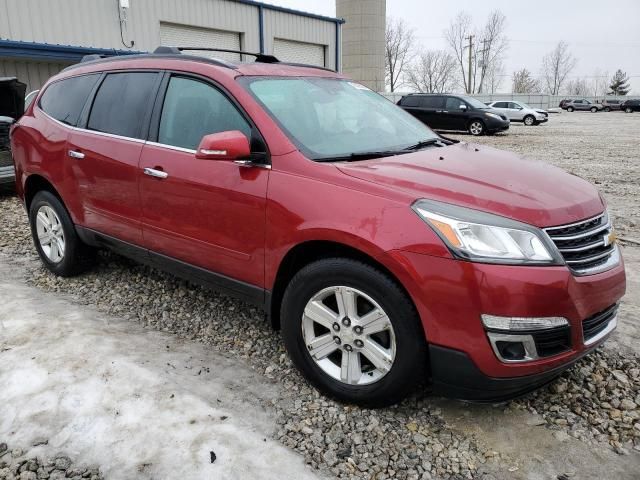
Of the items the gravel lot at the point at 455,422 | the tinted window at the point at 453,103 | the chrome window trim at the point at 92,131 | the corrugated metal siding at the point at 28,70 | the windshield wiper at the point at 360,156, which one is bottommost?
the gravel lot at the point at 455,422

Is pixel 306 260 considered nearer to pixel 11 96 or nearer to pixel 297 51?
pixel 11 96

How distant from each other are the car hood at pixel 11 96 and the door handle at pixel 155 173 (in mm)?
5213

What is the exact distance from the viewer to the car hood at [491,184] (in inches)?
94.1

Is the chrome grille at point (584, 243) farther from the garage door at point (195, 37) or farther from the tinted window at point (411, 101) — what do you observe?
the tinted window at point (411, 101)

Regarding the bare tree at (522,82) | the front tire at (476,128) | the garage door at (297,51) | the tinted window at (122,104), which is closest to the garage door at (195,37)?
the garage door at (297,51)

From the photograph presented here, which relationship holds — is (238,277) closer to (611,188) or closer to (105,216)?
(105,216)

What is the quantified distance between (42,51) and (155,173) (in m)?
12.7

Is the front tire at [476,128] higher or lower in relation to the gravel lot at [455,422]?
higher

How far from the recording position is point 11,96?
7645 millimetres

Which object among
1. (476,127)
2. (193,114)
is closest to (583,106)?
(476,127)

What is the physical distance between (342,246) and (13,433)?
1.80 metres

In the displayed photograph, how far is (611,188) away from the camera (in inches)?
343

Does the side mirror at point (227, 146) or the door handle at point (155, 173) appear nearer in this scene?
the side mirror at point (227, 146)

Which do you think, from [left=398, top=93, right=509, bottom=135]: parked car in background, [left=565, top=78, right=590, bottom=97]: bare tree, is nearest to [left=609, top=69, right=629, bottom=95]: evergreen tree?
[left=565, top=78, right=590, bottom=97]: bare tree
